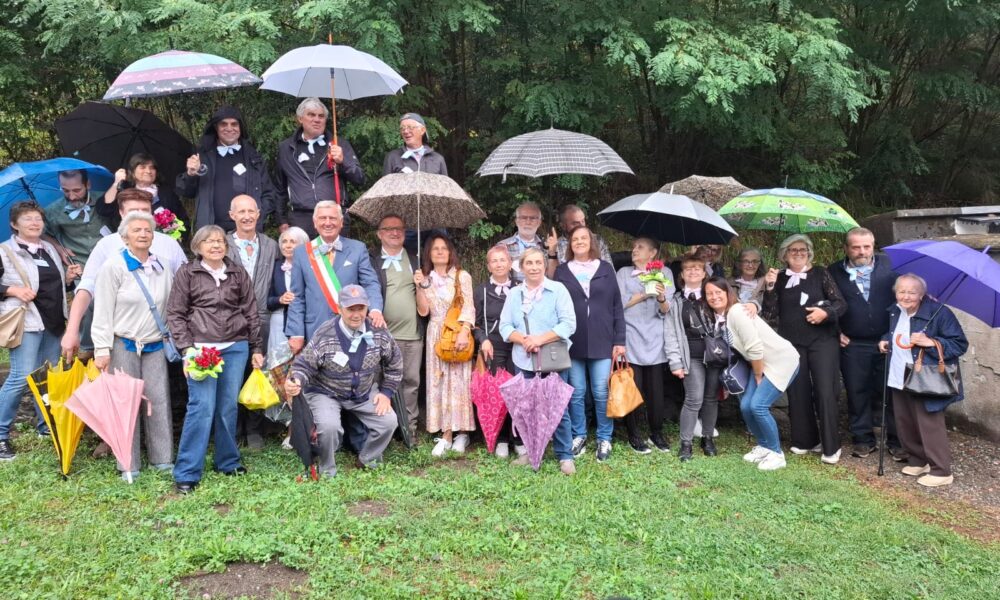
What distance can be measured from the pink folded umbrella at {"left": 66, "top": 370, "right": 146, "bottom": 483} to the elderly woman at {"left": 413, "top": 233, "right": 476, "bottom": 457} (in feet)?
6.95

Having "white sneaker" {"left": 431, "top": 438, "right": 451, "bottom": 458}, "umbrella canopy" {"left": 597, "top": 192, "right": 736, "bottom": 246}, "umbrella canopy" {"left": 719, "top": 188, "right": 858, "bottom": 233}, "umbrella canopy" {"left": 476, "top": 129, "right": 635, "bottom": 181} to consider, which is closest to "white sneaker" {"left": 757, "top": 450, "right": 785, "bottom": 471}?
"umbrella canopy" {"left": 597, "top": 192, "right": 736, "bottom": 246}

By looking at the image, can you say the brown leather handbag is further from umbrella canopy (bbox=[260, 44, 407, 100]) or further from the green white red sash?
umbrella canopy (bbox=[260, 44, 407, 100])

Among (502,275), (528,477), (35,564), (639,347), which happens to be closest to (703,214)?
(639,347)

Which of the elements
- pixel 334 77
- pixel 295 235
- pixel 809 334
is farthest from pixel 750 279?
pixel 334 77

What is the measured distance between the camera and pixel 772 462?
560 centimetres

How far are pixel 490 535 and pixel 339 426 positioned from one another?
1.57 metres

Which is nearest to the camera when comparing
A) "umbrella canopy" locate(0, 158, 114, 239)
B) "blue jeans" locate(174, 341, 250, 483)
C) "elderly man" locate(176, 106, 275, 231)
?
"blue jeans" locate(174, 341, 250, 483)

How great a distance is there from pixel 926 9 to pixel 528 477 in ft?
20.6

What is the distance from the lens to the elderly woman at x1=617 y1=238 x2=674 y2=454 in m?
5.86

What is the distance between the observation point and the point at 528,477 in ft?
16.7

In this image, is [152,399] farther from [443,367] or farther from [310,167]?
[310,167]

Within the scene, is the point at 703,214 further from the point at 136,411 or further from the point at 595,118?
the point at 136,411

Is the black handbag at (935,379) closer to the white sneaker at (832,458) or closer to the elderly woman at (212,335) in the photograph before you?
the white sneaker at (832,458)

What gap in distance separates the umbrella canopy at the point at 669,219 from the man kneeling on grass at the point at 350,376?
7.32 feet
